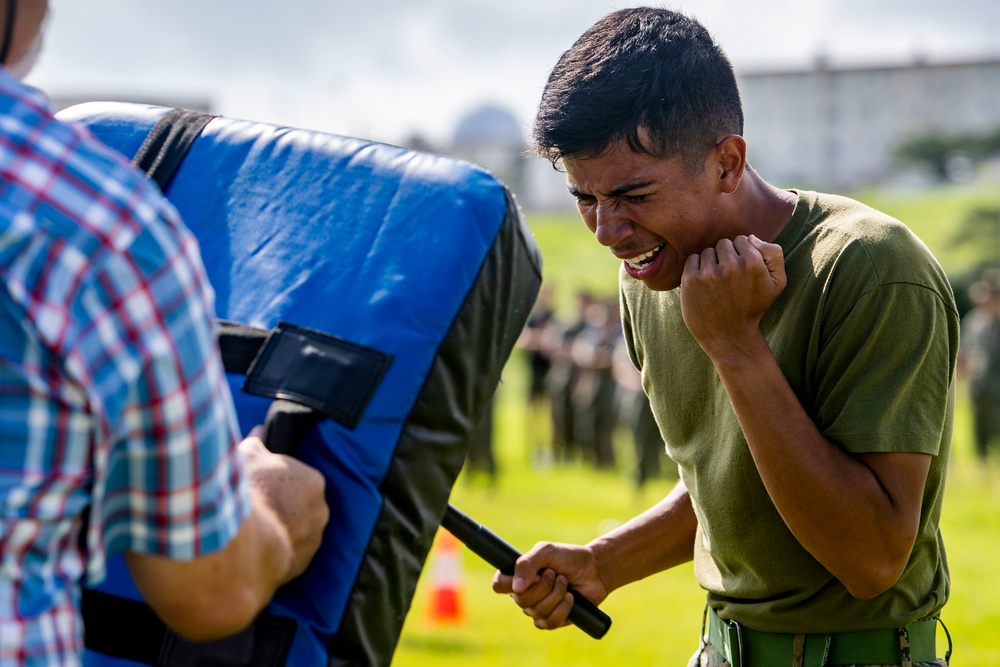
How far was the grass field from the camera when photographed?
6.26 meters

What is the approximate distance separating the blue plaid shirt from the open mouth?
4.14 feet

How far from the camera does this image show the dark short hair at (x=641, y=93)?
2.37 m

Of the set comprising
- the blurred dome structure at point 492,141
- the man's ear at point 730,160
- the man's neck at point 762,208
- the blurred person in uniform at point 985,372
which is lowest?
the blurred dome structure at point 492,141

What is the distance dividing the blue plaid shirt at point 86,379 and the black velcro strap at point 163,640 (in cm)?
43

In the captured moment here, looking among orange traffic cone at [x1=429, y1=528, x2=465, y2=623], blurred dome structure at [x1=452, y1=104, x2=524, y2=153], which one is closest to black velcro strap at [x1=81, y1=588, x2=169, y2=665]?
orange traffic cone at [x1=429, y1=528, x2=465, y2=623]

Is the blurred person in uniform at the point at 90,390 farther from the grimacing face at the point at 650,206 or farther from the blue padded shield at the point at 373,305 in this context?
the grimacing face at the point at 650,206

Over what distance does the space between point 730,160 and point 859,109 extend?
61.2m

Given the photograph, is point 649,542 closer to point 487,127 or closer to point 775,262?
point 775,262

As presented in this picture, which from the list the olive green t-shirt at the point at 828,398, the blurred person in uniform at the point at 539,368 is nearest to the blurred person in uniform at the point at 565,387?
the blurred person in uniform at the point at 539,368

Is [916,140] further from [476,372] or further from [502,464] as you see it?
[476,372]

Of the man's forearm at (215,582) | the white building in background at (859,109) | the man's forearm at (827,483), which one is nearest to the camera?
the man's forearm at (215,582)

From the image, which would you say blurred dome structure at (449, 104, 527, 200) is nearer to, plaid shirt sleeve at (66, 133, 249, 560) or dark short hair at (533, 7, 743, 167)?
dark short hair at (533, 7, 743, 167)

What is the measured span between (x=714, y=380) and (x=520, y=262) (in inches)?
26.1

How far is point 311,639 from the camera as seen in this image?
1805 mm
